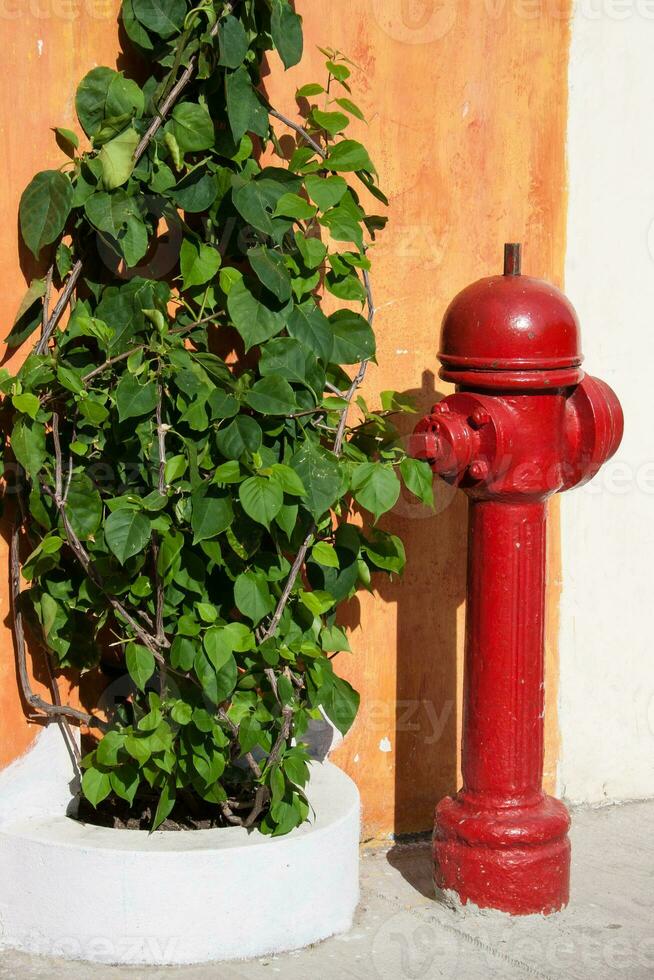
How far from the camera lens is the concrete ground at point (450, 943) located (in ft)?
9.30

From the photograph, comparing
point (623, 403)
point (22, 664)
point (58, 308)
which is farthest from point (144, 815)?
point (623, 403)

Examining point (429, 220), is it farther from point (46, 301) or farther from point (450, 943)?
point (450, 943)

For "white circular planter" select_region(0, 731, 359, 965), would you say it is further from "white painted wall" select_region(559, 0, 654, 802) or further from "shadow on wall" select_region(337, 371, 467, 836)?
"white painted wall" select_region(559, 0, 654, 802)

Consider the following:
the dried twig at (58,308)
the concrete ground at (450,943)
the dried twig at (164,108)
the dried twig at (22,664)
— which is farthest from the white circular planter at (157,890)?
the dried twig at (164,108)

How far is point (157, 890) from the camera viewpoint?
280 centimetres

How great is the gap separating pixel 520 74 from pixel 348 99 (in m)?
0.56

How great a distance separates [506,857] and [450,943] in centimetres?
22

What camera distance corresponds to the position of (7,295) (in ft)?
9.45

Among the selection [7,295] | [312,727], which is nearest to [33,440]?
A: [7,295]

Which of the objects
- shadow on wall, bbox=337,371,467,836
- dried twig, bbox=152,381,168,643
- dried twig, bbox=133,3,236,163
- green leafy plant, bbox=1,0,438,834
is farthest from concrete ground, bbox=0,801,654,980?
dried twig, bbox=133,3,236,163

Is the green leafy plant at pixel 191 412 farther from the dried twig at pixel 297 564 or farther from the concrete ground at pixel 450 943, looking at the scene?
the concrete ground at pixel 450 943

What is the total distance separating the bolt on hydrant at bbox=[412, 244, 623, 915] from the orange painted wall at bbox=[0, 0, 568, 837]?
38 cm

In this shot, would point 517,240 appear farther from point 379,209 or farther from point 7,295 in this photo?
point 7,295

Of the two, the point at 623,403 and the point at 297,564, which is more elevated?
the point at 623,403
